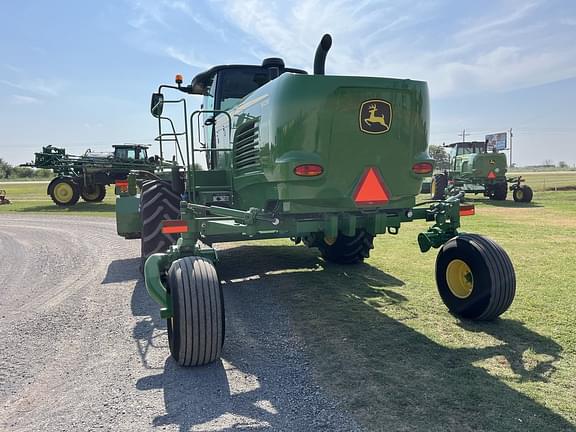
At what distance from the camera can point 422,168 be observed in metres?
4.37

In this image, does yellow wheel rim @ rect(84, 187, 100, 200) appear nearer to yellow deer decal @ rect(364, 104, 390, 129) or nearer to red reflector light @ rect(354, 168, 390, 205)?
red reflector light @ rect(354, 168, 390, 205)

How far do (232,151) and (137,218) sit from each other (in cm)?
246

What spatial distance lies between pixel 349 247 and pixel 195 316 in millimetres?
3701

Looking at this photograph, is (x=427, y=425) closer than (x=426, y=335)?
Yes

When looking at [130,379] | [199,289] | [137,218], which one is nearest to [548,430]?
[199,289]

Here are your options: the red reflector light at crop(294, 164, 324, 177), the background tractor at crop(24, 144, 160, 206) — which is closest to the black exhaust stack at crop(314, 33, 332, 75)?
the red reflector light at crop(294, 164, 324, 177)

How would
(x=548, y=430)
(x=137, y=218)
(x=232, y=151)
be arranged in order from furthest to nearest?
(x=137, y=218), (x=232, y=151), (x=548, y=430)

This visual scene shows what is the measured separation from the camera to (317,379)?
10.6 ft

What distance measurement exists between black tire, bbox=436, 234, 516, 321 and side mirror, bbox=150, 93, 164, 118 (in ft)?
11.7

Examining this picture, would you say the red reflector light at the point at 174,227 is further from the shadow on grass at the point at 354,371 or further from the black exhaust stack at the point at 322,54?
the black exhaust stack at the point at 322,54

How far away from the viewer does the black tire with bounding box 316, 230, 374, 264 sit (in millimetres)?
6625

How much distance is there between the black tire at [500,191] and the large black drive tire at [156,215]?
17260 millimetres

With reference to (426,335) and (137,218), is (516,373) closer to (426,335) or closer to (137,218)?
(426,335)

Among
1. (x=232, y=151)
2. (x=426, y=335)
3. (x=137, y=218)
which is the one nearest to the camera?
(x=426, y=335)
